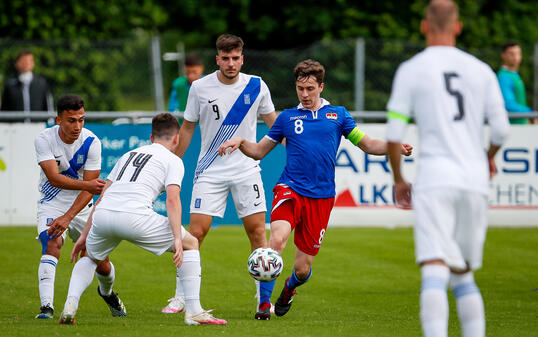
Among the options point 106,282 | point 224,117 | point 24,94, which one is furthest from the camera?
point 24,94

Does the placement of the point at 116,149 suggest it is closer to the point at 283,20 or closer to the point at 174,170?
the point at 174,170

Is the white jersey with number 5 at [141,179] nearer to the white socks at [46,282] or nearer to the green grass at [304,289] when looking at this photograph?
the green grass at [304,289]

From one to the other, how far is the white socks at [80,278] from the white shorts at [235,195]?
4.49 feet

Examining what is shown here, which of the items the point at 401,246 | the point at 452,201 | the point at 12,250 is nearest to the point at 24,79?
the point at 12,250

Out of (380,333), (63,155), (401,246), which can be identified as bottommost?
(401,246)

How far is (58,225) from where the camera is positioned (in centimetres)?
783

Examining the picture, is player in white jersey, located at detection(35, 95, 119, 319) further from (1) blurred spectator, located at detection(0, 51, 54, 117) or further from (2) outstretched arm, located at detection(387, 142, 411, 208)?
(1) blurred spectator, located at detection(0, 51, 54, 117)

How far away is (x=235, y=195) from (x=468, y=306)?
3472 mm

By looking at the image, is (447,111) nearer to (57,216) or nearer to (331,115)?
(331,115)

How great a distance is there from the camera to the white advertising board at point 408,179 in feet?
45.6

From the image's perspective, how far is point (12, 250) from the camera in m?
11.7

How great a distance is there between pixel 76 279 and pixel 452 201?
10.7 feet

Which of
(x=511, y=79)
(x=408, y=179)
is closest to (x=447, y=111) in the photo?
(x=408, y=179)

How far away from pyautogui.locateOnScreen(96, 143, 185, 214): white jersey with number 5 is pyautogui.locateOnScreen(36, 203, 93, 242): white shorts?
108 centimetres
